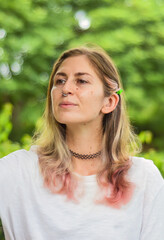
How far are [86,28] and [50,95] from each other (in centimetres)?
999

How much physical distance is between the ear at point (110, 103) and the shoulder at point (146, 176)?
1.15ft

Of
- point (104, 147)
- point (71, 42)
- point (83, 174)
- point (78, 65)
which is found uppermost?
point (71, 42)

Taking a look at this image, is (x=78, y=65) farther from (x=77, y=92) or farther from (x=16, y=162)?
(x=16, y=162)

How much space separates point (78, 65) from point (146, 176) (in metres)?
0.76

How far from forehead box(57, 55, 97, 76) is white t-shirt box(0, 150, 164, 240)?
1.99 ft

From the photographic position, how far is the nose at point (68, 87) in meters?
1.95

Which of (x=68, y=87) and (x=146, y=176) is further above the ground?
(x=68, y=87)

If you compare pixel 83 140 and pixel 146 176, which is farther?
pixel 83 140

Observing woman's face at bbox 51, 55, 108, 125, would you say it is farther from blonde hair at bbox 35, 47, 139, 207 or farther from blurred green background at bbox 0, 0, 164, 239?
blurred green background at bbox 0, 0, 164, 239

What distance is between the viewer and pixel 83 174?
2008 mm

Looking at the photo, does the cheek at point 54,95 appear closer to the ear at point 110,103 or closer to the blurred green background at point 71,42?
the ear at point 110,103

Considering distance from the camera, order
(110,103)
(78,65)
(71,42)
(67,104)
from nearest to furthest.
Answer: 1. (67,104)
2. (78,65)
3. (110,103)
4. (71,42)

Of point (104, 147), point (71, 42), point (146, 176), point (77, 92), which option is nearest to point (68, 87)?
point (77, 92)

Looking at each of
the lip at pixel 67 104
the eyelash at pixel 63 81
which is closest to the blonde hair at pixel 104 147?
the eyelash at pixel 63 81
